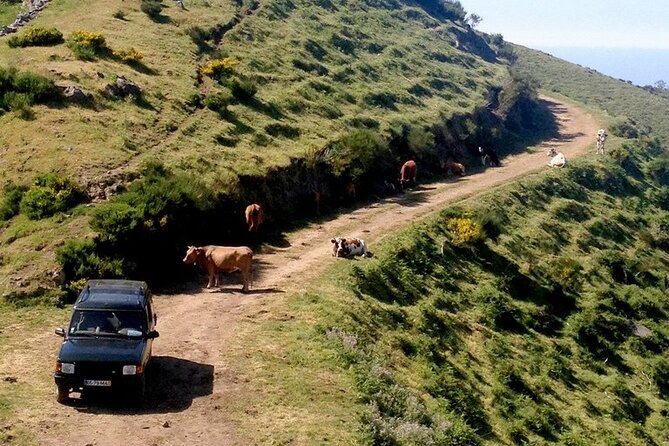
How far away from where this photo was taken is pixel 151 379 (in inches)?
608

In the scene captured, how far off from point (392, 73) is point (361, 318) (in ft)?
147

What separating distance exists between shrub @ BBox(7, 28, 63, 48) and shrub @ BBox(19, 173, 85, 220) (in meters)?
15.8

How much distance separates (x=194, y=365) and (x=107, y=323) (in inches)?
109

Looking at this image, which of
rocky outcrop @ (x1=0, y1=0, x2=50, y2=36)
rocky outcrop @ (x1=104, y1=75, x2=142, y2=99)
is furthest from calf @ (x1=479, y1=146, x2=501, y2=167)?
rocky outcrop @ (x1=0, y1=0, x2=50, y2=36)

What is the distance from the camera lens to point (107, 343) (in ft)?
45.9

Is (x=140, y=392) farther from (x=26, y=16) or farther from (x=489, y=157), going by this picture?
(x=489, y=157)

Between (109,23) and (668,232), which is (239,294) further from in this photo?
(668,232)

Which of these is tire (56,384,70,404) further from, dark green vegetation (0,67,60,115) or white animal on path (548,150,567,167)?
white animal on path (548,150,567,167)

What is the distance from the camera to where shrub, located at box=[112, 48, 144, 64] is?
3659 cm

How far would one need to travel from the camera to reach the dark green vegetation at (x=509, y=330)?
18359 mm

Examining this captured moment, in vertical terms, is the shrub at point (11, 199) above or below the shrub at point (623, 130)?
below

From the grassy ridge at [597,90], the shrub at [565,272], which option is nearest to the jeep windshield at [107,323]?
the shrub at [565,272]

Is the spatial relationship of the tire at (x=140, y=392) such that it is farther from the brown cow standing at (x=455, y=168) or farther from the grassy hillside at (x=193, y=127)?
the brown cow standing at (x=455, y=168)

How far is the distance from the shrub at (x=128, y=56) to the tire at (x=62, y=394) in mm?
26750
